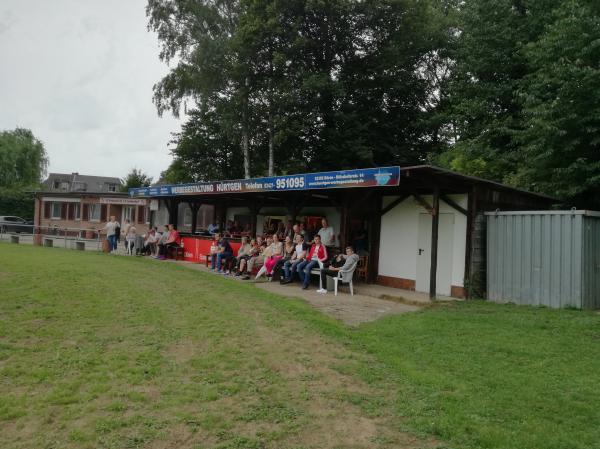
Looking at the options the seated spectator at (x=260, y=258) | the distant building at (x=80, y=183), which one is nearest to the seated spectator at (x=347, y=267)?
the seated spectator at (x=260, y=258)

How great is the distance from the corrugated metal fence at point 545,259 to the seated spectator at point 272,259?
5.35 metres

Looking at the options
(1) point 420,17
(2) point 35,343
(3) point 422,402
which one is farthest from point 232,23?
(3) point 422,402

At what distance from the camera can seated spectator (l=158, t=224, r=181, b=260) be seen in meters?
18.3

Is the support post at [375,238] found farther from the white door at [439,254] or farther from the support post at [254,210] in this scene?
the support post at [254,210]

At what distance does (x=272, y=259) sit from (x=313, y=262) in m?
1.68

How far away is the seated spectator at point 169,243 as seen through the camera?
18297 millimetres

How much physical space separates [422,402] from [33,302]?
6.71 metres

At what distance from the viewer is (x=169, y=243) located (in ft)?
60.0

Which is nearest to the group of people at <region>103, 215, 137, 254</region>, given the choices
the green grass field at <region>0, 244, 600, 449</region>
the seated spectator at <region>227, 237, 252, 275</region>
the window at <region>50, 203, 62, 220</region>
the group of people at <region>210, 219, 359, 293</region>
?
the group of people at <region>210, 219, 359, 293</region>

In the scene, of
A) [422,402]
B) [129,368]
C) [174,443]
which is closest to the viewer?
[174,443]

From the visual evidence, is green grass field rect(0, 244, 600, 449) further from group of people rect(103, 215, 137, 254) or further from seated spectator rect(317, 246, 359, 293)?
group of people rect(103, 215, 137, 254)

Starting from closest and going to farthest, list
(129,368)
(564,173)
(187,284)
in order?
(129,368)
(187,284)
(564,173)

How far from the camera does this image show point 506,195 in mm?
11750

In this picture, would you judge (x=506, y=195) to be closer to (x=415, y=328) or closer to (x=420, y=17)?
(x=415, y=328)
